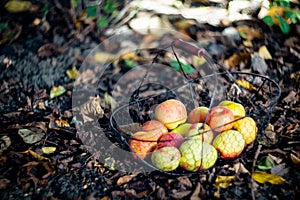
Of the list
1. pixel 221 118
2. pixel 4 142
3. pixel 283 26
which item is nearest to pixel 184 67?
pixel 283 26

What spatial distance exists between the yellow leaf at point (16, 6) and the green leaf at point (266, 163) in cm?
195

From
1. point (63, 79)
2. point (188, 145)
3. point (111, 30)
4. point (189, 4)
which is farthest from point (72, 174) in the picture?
point (189, 4)

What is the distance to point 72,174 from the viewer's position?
1.62 metres

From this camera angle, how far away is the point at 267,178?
153cm

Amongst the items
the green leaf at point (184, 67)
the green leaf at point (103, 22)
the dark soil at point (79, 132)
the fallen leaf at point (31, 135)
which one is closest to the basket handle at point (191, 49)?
the dark soil at point (79, 132)

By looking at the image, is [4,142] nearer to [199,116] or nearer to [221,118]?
[199,116]

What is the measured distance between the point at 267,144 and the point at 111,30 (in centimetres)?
148

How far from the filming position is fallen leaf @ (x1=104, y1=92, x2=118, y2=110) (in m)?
2.09

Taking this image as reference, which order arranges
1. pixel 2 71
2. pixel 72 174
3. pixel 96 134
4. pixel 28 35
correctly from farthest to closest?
pixel 28 35, pixel 2 71, pixel 96 134, pixel 72 174

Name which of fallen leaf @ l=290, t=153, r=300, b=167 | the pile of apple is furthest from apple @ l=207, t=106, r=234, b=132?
fallen leaf @ l=290, t=153, r=300, b=167

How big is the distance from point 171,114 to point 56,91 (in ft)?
3.20

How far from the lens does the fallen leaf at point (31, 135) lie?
5.91ft

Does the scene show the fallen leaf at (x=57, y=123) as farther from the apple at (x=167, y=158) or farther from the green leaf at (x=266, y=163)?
the green leaf at (x=266, y=163)

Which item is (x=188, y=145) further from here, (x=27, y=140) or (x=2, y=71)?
(x=2, y=71)
